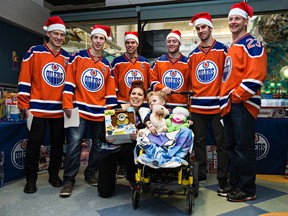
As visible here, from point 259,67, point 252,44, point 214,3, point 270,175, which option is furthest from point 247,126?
point 214,3

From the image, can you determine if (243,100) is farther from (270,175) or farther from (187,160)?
(270,175)

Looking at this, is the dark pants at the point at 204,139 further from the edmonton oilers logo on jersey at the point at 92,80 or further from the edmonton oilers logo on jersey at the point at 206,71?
the edmonton oilers logo on jersey at the point at 92,80

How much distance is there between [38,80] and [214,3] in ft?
8.96

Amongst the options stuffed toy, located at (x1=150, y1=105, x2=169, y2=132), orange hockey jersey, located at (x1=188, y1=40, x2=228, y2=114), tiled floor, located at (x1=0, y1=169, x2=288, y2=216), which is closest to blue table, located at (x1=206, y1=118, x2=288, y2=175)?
tiled floor, located at (x1=0, y1=169, x2=288, y2=216)

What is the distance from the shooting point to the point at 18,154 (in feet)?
10.5

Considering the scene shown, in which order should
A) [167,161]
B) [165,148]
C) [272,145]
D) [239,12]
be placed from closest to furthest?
[167,161], [165,148], [239,12], [272,145]

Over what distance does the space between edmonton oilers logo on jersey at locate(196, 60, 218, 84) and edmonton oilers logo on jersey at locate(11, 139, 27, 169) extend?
86.6 inches

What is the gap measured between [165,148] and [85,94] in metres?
1.11

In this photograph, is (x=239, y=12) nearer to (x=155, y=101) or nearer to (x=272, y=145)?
(x=155, y=101)

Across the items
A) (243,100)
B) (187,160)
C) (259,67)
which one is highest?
(259,67)

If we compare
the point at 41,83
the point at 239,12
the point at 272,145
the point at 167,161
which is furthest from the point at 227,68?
the point at 41,83

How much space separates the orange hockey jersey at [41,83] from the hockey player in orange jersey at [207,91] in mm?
1423

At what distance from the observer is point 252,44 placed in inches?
92.0

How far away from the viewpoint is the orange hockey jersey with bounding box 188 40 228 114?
9.05 ft
